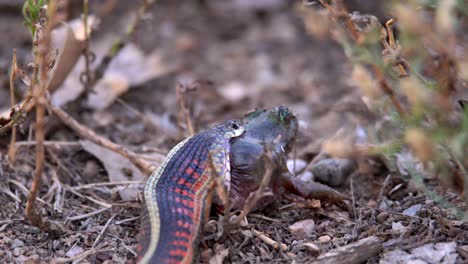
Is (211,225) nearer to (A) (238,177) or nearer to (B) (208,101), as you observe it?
(A) (238,177)

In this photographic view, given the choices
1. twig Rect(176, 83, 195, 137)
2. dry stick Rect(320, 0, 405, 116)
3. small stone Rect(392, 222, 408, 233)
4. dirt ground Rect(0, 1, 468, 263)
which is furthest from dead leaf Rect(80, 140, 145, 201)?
dry stick Rect(320, 0, 405, 116)

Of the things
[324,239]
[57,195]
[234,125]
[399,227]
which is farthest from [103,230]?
[399,227]

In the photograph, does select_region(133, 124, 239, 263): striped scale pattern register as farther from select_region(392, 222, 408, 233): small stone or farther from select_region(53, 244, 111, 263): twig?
select_region(392, 222, 408, 233): small stone

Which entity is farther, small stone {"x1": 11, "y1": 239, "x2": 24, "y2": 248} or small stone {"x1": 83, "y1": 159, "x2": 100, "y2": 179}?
small stone {"x1": 83, "y1": 159, "x2": 100, "y2": 179}

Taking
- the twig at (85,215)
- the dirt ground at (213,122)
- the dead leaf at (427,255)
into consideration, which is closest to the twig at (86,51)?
the dirt ground at (213,122)

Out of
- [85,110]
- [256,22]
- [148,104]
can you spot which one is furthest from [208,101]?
[256,22]

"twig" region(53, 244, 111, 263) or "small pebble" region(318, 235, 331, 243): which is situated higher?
"twig" region(53, 244, 111, 263)

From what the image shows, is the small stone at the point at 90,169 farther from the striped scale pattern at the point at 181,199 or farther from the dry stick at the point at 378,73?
the dry stick at the point at 378,73

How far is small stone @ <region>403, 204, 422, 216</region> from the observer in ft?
12.1

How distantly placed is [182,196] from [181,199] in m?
0.04

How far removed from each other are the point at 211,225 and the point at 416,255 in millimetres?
1143

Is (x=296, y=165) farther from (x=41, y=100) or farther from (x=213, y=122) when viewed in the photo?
(x=41, y=100)

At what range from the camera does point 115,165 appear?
15.1 ft

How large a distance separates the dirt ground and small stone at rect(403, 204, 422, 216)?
0.5 inches
